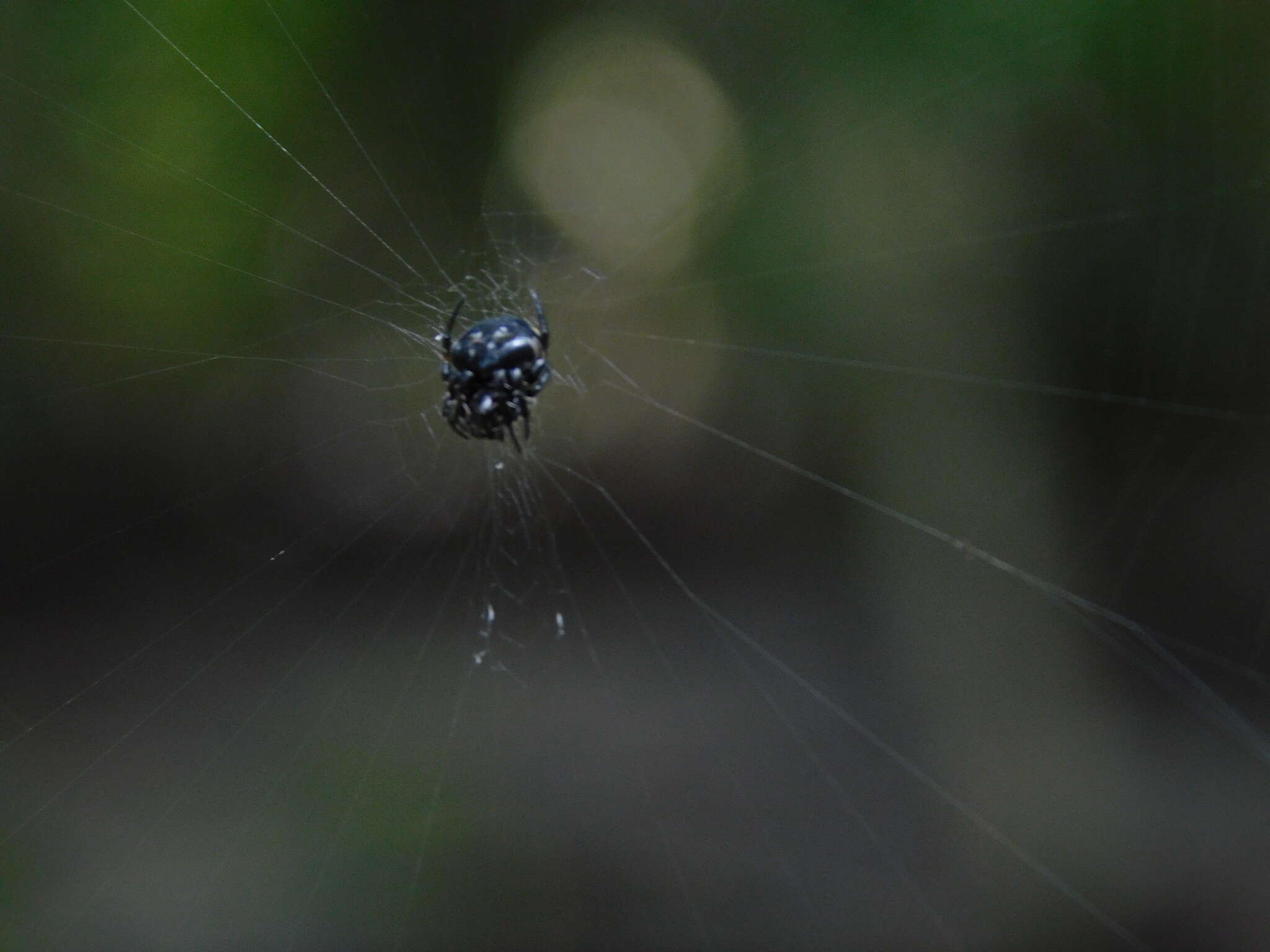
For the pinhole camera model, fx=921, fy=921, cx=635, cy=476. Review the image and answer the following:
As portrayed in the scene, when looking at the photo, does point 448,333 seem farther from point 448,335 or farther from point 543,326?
point 543,326

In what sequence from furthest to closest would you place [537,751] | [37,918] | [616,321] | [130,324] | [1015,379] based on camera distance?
[616,321] < [537,751] < [130,324] < [1015,379] < [37,918]

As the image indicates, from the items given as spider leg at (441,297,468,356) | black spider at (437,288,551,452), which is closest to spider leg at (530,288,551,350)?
black spider at (437,288,551,452)

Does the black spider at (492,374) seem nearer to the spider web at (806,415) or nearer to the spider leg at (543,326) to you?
the spider leg at (543,326)

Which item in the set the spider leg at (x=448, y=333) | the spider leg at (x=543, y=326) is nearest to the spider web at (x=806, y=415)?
the spider leg at (x=448, y=333)

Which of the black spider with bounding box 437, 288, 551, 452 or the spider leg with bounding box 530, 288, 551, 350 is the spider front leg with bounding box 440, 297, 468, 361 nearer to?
the black spider with bounding box 437, 288, 551, 452

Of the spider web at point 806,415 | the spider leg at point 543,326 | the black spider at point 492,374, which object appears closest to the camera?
the black spider at point 492,374

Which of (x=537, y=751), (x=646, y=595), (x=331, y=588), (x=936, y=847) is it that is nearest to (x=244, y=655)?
(x=331, y=588)

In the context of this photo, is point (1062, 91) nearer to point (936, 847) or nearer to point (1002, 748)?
point (1002, 748)
